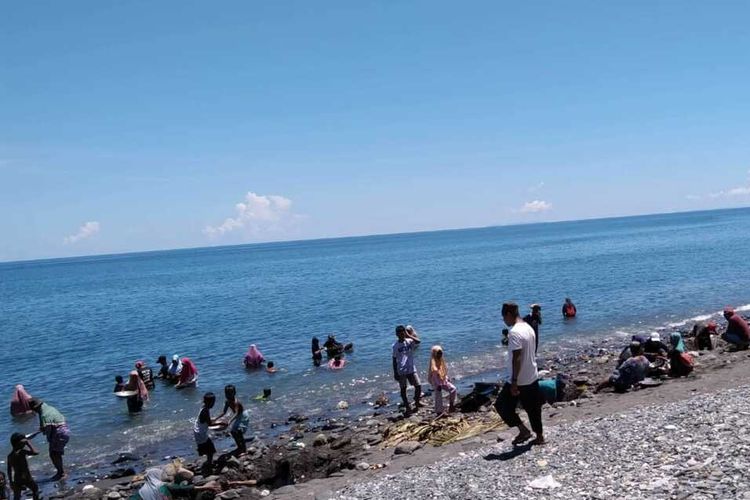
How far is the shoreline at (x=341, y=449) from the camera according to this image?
12.2 metres

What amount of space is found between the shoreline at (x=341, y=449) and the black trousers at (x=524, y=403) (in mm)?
1872

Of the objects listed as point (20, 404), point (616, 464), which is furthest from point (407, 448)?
point (20, 404)

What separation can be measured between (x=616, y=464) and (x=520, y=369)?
5.94ft

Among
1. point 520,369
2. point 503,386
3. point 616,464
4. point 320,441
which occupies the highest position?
point 520,369

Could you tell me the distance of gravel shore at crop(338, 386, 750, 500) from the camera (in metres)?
7.78

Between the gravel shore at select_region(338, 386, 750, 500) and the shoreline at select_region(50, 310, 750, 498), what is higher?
the gravel shore at select_region(338, 386, 750, 500)

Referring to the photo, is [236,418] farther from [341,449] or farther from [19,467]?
[19,467]

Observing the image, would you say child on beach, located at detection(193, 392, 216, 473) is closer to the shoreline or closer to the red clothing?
the shoreline

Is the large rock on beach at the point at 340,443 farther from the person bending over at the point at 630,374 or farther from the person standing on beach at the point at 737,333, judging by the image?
the person standing on beach at the point at 737,333

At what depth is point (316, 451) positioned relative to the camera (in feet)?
46.7

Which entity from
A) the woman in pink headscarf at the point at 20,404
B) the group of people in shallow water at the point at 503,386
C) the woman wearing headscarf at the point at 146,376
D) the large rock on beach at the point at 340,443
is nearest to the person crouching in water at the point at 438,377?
the group of people in shallow water at the point at 503,386

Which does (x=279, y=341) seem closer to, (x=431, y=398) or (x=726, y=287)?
(x=431, y=398)

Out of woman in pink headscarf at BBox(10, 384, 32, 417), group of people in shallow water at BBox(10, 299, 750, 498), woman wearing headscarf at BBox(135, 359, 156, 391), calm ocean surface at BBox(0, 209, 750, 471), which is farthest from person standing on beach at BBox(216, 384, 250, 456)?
woman in pink headscarf at BBox(10, 384, 32, 417)

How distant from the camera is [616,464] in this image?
8.83 m
